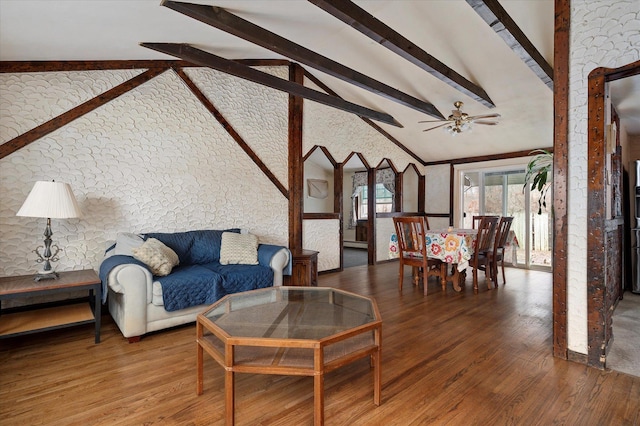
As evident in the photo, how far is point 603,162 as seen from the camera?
2.15 meters

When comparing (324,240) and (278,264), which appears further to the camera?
(324,240)

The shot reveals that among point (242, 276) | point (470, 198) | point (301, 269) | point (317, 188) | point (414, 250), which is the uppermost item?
point (317, 188)

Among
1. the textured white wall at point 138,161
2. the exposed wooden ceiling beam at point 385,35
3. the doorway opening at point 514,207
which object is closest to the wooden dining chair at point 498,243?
the doorway opening at point 514,207

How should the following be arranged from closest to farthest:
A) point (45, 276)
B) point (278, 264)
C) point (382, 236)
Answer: point (45, 276), point (278, 264), point (382, 236)

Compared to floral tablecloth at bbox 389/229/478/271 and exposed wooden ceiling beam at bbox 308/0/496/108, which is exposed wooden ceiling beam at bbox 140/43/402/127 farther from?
floral tablecloth at bbox 389/229/478/271

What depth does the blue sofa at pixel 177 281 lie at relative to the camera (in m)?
2.60

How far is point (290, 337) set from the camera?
1672 millimetres

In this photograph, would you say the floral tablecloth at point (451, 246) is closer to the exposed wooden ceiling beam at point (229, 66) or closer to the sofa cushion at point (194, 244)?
the exposed wooden ceiling beam at point (229, 66)

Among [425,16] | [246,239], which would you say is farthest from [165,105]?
[425,16]

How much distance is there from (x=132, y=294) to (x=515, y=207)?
642 cm

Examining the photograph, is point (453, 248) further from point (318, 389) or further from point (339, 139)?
point (318, 389)

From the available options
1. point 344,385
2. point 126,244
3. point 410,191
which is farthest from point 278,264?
point 410,191

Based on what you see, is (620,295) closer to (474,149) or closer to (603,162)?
(603,162)

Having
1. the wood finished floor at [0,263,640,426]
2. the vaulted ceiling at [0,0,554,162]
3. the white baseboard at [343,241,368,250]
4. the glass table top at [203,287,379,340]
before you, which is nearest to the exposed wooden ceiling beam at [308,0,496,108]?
the vaulted ceiling at [0,0,554,162]
